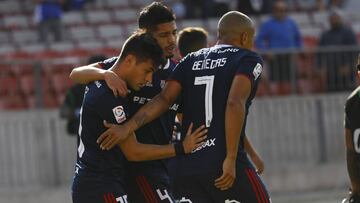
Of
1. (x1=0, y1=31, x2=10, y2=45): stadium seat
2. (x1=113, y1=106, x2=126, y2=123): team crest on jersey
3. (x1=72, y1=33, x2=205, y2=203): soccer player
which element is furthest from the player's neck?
(x1=0, y1=31, x2=10, y2=45): stadium seat

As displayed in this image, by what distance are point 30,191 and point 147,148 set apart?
317 inches

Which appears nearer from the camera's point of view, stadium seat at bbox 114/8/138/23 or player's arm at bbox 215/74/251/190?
player's arm at bbox 215/74/251/190

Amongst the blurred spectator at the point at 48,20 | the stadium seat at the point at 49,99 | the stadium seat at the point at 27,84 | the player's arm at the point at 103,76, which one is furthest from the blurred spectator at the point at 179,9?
the player's arm at the point at 103,76

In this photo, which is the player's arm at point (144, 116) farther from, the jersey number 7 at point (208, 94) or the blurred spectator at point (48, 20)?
the blurred spectator at point (48, 20)

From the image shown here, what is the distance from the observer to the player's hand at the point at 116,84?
7203 millimetres

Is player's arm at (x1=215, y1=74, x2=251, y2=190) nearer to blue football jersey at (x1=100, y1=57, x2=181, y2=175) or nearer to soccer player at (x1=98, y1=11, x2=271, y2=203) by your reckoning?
soccer player at (x1=98, y1=11, x2=271, y2=203)

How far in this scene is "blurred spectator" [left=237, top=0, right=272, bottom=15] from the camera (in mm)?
19663

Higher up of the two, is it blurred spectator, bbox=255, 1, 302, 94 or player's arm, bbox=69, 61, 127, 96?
player's arm, bbox=69, 61, 127, 96

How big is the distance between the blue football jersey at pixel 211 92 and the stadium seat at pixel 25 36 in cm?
1183

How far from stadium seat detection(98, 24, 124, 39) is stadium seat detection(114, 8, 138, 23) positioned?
586mm

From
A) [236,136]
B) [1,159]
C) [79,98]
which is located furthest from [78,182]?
[1,159]

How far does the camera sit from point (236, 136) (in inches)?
288

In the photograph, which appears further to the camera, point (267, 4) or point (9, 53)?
point (267, 4)

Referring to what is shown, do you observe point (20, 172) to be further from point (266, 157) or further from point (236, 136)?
point (236, 136)
